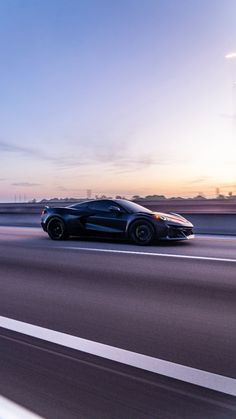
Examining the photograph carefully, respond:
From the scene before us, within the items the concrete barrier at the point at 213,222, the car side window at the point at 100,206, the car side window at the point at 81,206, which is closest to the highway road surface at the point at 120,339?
the car side window at the point at 100,206

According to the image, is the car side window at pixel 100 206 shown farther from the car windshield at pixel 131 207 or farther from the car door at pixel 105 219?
the car windshield at pixel 131 207

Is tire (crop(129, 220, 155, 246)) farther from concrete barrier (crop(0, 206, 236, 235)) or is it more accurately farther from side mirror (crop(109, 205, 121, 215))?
concrete barrier (crop(0, 206, 236, 235))

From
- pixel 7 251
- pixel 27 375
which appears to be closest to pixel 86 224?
pixel 7 251

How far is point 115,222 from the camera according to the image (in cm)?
1200

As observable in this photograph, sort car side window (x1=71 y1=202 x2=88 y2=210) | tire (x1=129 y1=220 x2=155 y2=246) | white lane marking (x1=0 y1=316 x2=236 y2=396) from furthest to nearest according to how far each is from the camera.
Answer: car side window (x1=71 y1=202 x2=88 y2=210) < tire (x1=129 y1=220 x2=155 y2=246) < white lane marking (x1=0 y1=316 x2=236 y2=396)

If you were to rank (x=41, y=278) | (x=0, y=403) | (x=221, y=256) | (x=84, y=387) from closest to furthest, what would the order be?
(x=0, y=403) < (x=84, y=387) < (x=41, y=278) < (x=221, y=256)

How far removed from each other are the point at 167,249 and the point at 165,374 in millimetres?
7239

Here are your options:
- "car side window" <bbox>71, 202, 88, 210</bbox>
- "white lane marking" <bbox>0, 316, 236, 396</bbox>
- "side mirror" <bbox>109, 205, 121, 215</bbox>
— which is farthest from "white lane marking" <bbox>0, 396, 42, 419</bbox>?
"car side window" <bbox>71, 202, 88, 210</bbox>

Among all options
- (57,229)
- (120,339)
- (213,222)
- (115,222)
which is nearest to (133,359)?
(120,339)

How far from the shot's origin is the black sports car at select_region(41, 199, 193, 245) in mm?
11422

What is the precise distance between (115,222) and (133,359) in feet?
27.1

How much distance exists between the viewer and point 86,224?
1248cm

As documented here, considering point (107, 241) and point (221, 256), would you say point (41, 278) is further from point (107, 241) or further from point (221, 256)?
Answer: point (107, 241)

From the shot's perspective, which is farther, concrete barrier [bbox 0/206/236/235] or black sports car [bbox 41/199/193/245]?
concrete barrier [bbox 0/206/236/235]
